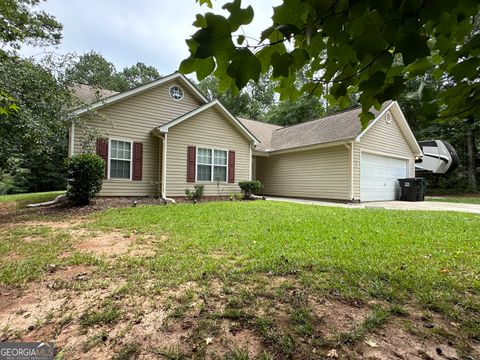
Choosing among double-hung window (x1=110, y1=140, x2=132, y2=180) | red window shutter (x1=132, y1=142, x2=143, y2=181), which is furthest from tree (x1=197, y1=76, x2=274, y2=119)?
double-hung window (x1=110, y1=140, x2=132, y2=180)

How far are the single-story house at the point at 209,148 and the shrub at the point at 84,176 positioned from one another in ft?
4.05

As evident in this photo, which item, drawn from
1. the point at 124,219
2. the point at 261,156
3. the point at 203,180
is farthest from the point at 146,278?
the point at 261,156

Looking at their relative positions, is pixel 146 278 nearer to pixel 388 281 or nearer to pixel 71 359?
pixel 71 359

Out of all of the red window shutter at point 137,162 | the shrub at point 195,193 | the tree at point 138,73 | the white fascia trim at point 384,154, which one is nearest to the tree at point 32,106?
the red window shutter at point 137,162

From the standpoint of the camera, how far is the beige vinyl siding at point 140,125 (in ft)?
31.9

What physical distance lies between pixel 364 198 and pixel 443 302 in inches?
399

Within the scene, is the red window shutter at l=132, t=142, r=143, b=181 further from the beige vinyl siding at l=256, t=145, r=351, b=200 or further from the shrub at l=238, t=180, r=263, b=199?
the beige vinyl siding at l=256, t=145, r=351, b=200

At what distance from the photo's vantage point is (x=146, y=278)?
284 cm

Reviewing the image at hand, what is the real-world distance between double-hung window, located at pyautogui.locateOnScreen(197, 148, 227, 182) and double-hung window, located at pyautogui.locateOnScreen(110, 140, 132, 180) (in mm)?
2766

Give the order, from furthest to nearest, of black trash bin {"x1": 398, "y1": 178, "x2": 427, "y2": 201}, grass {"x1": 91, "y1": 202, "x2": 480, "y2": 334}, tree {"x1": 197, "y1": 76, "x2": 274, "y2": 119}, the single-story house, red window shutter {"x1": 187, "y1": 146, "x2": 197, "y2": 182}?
tree {"x1": 197, "y1": 76, "x2": 274, "y2": 119}
black trash bin {"x1": 398, "y1": 178, "x2": 427, "y2": 201}
red window shutter {"x1": 187, "y1": 146, "x2": 197, "y2": 182}
the single-story house
grass {"x1": 91, "y1": 202, "x2": 480, "y2": 334}

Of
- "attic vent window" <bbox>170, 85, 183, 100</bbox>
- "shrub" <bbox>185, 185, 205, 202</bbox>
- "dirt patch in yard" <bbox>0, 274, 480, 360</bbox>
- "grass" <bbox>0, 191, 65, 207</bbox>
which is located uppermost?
"attic vent window" <bbox>170, 85, 183, 100</bbox>

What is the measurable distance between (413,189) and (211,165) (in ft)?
31.0

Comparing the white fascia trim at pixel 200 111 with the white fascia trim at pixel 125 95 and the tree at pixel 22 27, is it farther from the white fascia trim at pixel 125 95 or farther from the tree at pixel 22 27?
the tree at pixel 22 27

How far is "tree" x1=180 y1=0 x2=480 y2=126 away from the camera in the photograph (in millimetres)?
1017
